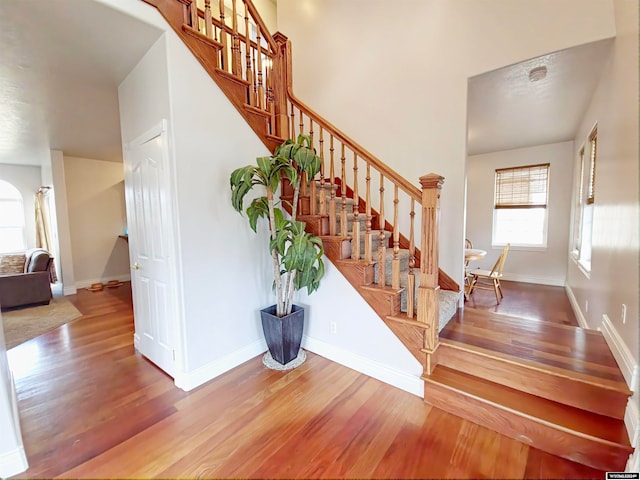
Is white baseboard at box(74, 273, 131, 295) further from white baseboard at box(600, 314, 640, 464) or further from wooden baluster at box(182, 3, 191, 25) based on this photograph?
white baseboard at box(600, 314, 640, 464)

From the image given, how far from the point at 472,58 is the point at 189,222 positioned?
9.45 ft

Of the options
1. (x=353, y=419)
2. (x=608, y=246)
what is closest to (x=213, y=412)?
(x=353, y=419)

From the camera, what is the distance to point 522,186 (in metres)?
5.14

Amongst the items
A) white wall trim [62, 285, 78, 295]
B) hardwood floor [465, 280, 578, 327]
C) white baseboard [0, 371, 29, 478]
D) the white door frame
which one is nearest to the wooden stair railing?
the white door frame

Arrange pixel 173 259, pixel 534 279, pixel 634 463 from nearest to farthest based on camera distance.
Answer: pixel 634 463
pixel 173 259
pixel 534 279

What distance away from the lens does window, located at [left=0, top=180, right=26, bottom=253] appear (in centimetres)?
566

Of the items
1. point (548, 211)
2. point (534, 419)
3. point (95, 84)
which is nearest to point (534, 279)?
point (548, 211)

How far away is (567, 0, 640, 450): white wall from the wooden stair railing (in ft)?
3.41

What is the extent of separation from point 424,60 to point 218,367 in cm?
352

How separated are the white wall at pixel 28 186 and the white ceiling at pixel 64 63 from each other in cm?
233

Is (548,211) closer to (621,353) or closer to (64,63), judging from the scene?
(621,353)

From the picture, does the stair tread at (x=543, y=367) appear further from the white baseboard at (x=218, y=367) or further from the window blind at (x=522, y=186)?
the window blind at (x=522, y=186)

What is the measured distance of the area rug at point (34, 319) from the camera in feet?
10.3

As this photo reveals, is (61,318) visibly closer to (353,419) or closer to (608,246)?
(353,419)
